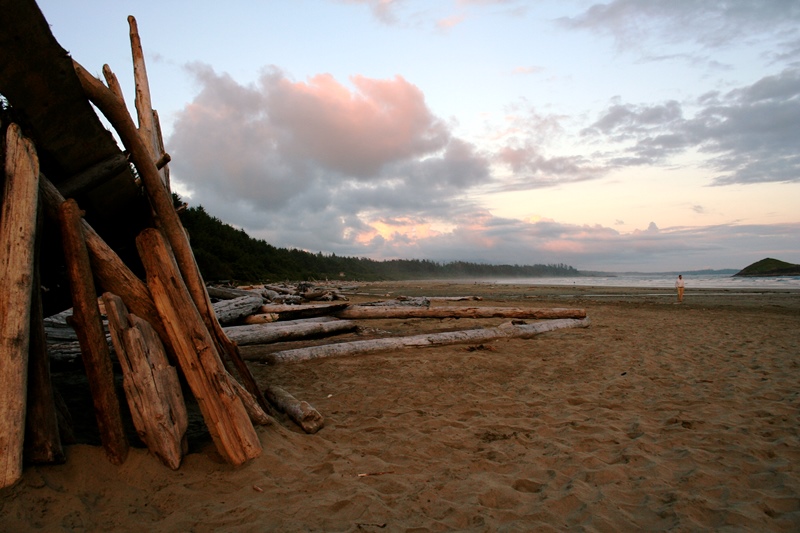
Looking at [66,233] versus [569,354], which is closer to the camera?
[66,233]

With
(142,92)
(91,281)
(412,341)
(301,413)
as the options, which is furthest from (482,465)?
(142,92)

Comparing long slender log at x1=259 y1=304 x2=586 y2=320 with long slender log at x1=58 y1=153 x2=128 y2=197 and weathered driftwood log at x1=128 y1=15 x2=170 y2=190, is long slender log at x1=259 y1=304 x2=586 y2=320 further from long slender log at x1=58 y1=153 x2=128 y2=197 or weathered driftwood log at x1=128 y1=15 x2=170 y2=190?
long slender log at x1=58 y1=153 x2=128 y2=197

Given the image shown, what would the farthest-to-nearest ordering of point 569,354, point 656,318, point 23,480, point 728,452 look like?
point 656,318 → point 569,354 → point 728,452 → point 23,480

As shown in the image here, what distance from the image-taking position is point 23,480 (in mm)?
2334

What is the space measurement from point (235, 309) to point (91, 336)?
6.46m

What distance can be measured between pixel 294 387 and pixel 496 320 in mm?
7796

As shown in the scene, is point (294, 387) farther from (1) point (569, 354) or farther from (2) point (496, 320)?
(2) point (496, 320)

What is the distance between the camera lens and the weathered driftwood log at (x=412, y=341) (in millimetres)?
6738

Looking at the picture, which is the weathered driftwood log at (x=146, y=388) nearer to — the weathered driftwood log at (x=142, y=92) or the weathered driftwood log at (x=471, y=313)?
the weathered driftwood log at (x=142, y=92)

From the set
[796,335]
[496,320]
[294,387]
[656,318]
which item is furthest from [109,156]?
[656,318]

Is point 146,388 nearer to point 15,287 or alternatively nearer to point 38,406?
point 38,406

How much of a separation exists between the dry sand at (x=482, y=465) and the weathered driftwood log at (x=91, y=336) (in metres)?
0.14

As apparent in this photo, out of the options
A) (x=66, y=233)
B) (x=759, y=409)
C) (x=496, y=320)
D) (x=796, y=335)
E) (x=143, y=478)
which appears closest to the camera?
(x=143, y=478)

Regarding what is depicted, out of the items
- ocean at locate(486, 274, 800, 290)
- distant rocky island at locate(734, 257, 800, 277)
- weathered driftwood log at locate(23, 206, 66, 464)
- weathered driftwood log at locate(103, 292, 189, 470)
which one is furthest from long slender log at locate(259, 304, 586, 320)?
distant rocky island at locate(734, 257, 800, 277)
